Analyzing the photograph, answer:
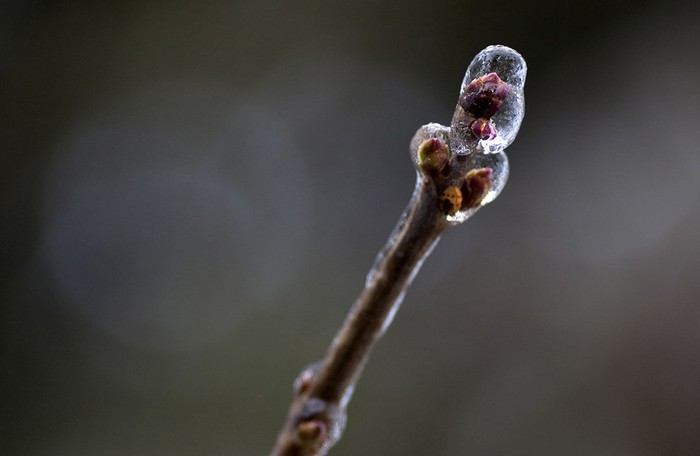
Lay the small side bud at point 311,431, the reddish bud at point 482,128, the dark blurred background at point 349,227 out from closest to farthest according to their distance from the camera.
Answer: the reddish bud at point 482,128 < the small side bud at point 311,431 < the dark blurred background at point 349,227

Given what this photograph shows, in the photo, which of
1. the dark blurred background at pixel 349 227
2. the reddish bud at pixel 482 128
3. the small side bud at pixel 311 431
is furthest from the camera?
the dark blurred background at pixel 349 227

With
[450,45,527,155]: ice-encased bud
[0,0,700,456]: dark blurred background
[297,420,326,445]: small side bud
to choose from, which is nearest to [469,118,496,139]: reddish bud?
[450,45,527,155]: ice-encased bud

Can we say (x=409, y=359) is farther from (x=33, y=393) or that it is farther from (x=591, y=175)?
(x=33, y=393)

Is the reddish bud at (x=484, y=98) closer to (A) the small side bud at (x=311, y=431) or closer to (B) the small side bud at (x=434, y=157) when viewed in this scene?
(B) the small side bud at (x=434, y=157)

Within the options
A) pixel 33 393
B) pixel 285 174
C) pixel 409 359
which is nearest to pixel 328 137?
pixel 285 174

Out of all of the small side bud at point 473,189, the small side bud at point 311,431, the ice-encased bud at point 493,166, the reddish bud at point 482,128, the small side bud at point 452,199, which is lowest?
the small side bud at point 311,431

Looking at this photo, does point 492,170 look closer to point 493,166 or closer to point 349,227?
Result: point 493,166

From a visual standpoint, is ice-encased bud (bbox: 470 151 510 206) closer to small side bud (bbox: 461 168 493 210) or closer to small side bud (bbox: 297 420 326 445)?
small side bud (bbox: 461 168 493 210)

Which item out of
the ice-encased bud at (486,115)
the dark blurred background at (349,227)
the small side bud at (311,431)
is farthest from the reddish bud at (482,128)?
the dark blurred background at (349,227)
